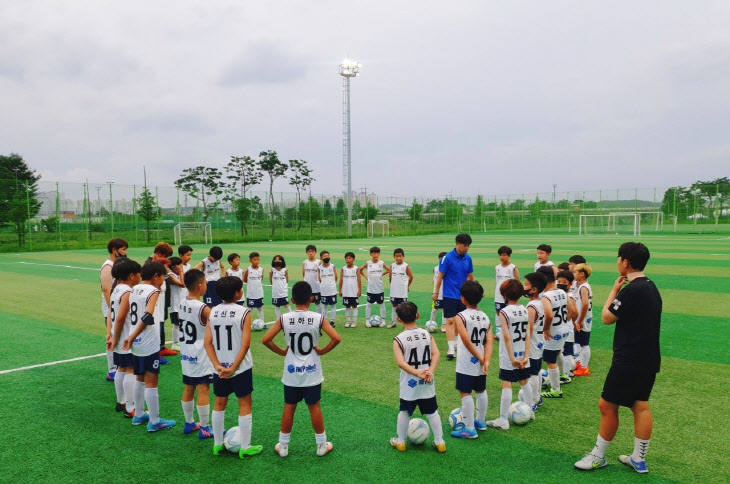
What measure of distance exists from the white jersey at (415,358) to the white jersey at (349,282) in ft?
21.7

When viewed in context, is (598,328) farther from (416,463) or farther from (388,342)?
(416,463)

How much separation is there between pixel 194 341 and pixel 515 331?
12.4 feet

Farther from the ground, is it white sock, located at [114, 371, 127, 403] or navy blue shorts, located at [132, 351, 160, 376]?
navy blue shorts, located at [132, 351, 160, 376]

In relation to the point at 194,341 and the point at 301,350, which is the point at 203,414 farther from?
the point at 301,350

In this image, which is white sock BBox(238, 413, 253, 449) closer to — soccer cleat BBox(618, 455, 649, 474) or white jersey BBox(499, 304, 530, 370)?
white jersey BBox(499, 304, 530, 370)

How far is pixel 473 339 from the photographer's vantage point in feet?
17.6

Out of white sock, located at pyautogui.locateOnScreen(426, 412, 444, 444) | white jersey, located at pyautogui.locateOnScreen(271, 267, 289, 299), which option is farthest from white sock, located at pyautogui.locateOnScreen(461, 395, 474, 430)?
white jersey, located at pyautogui.locateOnScreen(271, 267, 289, 299)

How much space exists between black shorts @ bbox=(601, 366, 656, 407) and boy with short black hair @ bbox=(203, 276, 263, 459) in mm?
3692

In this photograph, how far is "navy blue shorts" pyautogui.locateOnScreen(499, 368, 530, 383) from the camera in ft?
18.5

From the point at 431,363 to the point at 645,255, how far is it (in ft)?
7.79

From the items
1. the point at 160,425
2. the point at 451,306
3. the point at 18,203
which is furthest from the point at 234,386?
the point at 18,203

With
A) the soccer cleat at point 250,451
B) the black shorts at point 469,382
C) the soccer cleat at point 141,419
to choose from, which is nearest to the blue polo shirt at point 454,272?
the black shorts at point 469,382

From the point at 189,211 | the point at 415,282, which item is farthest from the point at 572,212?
the point at 415,282

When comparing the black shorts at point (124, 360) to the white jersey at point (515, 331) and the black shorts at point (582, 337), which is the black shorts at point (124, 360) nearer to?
the white jersey at point (515, 331)
